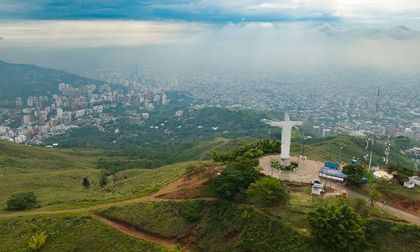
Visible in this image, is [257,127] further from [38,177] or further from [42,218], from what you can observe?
[42,218]

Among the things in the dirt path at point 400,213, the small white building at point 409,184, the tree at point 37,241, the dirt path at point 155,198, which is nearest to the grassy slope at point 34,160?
the dirt path at point 155,198

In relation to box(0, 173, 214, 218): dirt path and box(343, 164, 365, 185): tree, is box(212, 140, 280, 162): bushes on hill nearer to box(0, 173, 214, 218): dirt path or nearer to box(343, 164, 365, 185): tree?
box(0, 173, 214, 218): dirt path

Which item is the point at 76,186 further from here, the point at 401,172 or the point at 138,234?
the point at 401,172

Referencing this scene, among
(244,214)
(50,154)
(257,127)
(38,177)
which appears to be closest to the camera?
(244,214)

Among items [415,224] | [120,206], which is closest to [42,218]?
[120,206]

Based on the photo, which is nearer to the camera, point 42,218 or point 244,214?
point 244,214

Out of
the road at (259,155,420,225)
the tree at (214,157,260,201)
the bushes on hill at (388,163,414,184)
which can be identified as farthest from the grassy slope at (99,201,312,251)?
the bushes on hill at (388,163,414,184)
